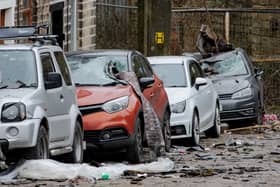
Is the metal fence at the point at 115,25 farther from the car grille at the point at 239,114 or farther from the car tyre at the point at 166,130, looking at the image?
the car tyre at the point at 166,130

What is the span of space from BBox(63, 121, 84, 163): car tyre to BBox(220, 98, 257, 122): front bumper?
8775mm

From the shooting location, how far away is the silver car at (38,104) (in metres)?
11.8

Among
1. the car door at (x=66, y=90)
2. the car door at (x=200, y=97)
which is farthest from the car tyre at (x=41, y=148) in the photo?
the car door at (x=200, y=97)

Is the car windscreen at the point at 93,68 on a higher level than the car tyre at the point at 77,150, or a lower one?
higher

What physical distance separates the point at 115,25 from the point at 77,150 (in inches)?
631

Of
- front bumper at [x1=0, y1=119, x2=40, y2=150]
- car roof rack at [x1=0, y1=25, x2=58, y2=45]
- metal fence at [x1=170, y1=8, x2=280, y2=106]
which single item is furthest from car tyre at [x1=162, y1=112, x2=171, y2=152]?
metal fence at [x1=170, y1=8, x2=280, y2=106]

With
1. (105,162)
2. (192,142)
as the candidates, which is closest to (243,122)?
(192,142)

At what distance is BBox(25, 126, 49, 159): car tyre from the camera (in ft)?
39.3

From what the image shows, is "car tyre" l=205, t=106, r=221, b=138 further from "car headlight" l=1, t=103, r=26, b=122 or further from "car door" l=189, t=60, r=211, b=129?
"car headlight" l=1, t=103, r=26, b=122

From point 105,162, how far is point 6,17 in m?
18.0

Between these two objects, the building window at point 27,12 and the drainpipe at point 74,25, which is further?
the building window at point 27,12

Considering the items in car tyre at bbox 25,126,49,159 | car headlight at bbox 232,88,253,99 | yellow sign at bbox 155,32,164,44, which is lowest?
car headlight at bbox 232,88,253,99

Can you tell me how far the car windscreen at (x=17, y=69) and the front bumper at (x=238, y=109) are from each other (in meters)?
9.89

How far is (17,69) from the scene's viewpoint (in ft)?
42.2
